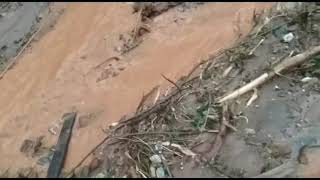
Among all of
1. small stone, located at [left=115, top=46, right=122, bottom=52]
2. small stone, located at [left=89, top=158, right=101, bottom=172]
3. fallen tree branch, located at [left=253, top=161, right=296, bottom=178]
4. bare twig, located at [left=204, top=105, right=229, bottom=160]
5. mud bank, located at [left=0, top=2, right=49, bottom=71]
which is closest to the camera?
fallen tree branch, located at [left=253, top=161, right=296, bottom=178]

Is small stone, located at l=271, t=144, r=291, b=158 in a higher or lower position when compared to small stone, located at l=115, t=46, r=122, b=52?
higher

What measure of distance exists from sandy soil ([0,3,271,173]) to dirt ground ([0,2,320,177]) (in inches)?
0.5

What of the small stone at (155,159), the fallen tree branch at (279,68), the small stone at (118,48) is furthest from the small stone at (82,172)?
the small stone at (118,48)

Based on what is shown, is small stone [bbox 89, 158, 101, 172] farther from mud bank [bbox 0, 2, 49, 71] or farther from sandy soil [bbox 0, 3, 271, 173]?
mud bank [bbox 0, 2, 49, 71]

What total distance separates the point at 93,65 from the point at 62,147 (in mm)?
1202

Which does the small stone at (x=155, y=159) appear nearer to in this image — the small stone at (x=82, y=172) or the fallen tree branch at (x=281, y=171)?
the small stone at (x=82, y=172)

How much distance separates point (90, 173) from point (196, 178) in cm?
86

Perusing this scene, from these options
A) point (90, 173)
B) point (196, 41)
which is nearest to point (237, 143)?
point (90, 173)

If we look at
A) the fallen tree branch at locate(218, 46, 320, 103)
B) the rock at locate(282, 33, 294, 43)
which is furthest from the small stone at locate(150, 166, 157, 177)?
the rock at locate(282, 33, 294, 43)

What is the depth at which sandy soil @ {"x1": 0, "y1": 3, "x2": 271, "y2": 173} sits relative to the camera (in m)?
5.07

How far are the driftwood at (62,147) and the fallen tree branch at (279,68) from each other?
1.37 meters

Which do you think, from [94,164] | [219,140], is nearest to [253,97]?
[219,140]

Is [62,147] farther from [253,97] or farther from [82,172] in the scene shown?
[253,97]

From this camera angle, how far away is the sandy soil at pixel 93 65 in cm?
507
